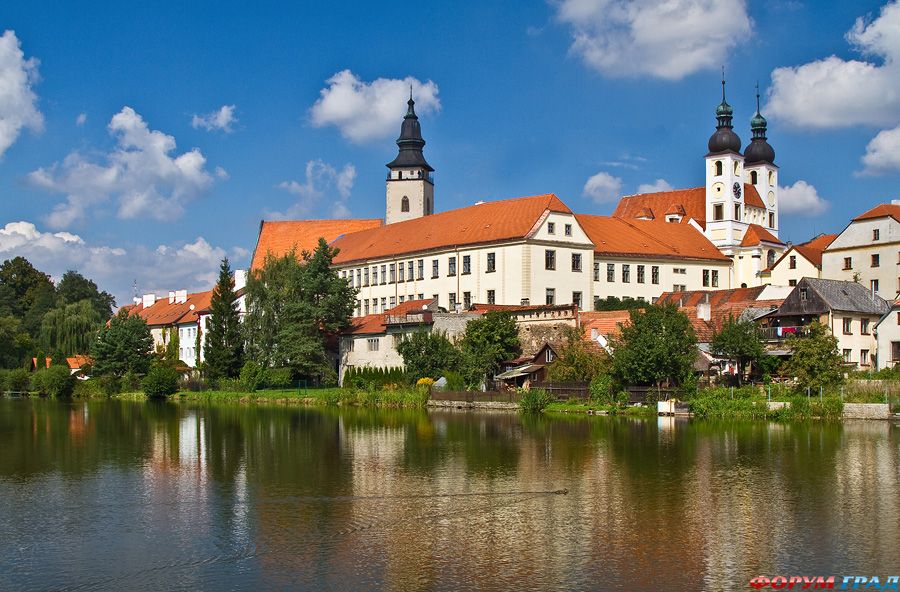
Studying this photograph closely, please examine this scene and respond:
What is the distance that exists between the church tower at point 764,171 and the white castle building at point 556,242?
96 millimetres

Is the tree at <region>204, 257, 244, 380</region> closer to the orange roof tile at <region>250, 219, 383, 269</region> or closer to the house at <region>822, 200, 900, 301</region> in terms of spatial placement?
the orange roof tile at <region>250, 219, 383, 269</region>

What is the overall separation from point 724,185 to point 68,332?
55.6 m

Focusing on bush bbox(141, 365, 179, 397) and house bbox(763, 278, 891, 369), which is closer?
house bbox(763, 278, 891, 369)

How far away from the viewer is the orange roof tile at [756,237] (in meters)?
81.2

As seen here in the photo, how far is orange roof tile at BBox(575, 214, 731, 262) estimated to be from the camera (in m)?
71.6

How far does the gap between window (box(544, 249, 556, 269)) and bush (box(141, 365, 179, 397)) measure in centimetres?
2518

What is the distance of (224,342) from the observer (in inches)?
2645

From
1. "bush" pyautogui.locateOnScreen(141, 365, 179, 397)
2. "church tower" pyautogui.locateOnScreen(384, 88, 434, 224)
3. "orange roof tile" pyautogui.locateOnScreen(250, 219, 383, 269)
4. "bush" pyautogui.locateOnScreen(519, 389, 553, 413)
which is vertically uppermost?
"church tower" pyautogui.locateOnScreen(384, 88, 434, 224)

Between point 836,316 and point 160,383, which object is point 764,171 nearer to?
point 836,316

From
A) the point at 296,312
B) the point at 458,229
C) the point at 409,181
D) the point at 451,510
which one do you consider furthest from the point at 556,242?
the point at 451,510

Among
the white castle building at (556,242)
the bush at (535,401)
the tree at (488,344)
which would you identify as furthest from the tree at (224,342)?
the bush at (535,401)

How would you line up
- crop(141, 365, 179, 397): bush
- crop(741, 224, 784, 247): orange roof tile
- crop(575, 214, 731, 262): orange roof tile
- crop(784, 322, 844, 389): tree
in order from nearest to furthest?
crop(784, 322, 844, 389): tree
crop(141, 365, 179, 397): bush
crop(575, 214, 731, 262): orange roof tile
crop(741, 224, 784, 247): orange roof tile

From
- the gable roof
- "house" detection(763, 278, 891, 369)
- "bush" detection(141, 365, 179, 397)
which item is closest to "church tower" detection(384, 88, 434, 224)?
the gable roof

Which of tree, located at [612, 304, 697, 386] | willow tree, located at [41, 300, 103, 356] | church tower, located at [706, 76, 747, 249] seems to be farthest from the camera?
church tower, located at [706, 76, 747, 249]
